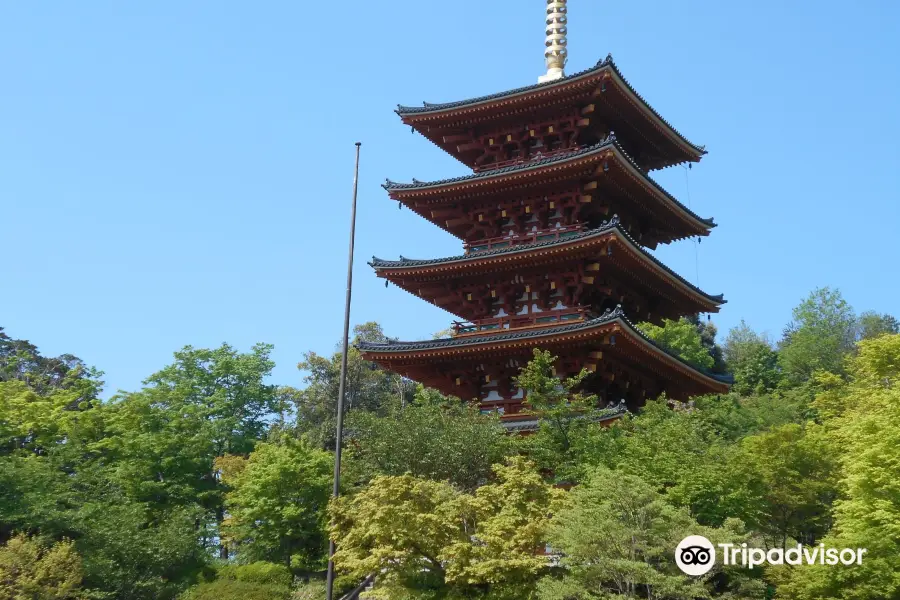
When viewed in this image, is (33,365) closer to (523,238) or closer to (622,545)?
(523,238)

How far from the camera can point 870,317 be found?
81.4 meters

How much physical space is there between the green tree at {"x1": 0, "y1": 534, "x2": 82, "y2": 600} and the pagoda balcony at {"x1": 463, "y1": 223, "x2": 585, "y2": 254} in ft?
57.2

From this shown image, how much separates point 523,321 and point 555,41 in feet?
43.1

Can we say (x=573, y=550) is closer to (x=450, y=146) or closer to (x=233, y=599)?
(x=233, y=599)

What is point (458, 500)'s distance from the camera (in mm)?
21375

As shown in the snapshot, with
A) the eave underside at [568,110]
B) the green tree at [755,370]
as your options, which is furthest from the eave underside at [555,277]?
the green tree at [755,370]

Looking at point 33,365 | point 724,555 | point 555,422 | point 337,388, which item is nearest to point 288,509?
point 555,422

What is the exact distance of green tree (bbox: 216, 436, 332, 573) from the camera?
113 feet

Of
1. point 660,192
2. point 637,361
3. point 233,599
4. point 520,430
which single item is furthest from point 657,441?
point 233,599

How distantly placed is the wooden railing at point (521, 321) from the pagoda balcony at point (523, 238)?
8.74 ft

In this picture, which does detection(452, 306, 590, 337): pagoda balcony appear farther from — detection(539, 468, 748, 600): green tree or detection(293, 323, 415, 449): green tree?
A: detection(293, 323, 415, 449): green tree

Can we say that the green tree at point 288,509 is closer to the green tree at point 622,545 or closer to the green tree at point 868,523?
the green tree at point 622,545

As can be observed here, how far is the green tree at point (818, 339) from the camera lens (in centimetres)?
7300

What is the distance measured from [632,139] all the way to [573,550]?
2266 centimetres
